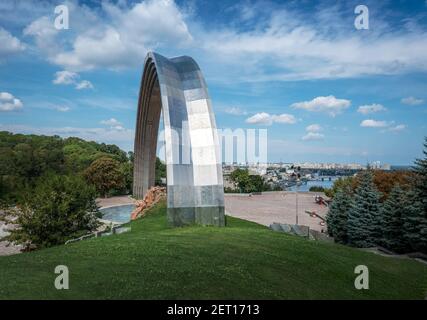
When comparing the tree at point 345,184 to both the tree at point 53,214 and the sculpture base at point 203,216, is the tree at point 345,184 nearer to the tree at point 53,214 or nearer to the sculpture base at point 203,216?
the sculpture base at point 203,216

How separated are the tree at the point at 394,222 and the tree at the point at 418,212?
556 millimetres

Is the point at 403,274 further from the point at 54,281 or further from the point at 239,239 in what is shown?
the point at 54,281

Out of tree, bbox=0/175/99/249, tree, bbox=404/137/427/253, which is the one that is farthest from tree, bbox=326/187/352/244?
tree, bbox=0/175/99/249

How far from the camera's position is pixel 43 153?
50750 millimetres

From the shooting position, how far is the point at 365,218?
2130 centimetres

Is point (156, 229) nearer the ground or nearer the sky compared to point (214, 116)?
nearer the ground

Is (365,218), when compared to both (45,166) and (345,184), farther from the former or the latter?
(45,166)

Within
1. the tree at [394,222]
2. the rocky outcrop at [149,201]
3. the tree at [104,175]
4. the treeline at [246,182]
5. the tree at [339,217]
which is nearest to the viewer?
the tree at [394,222]

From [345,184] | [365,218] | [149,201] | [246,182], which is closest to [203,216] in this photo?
[149,201]

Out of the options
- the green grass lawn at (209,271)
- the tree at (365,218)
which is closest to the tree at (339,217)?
the tree at (365,218)

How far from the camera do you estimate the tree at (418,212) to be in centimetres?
1703
